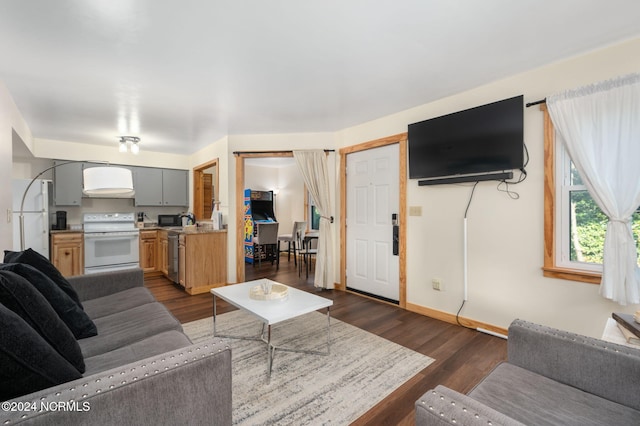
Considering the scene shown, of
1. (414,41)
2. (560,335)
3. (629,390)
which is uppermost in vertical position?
(414,41)

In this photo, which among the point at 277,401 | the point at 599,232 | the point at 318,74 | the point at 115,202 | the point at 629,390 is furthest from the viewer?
the point at 115,202

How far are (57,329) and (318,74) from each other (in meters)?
2.43

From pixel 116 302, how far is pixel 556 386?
9.35 feet

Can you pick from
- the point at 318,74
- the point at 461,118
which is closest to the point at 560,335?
the point at 461,118

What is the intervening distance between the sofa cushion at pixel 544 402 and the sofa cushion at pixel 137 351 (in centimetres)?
148

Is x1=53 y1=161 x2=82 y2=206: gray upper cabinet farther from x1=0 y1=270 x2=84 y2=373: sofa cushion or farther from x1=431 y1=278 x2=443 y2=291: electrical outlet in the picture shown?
x1=431 y1=278 x2=443 y2=291: electrical outlet

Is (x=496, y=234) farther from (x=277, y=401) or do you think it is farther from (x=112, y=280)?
(x=112, y=280)

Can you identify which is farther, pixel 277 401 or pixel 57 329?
pixel 277 401

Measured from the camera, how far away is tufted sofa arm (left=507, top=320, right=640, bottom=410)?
3.72ft

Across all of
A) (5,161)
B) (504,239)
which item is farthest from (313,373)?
(5,161)

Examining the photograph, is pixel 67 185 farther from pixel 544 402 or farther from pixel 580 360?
pixel 580 360

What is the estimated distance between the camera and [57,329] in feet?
4.05

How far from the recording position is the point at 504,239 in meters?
2.67

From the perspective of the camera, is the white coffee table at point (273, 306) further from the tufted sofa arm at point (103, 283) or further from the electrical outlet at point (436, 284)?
the electrical outlet at point (436, 284)
